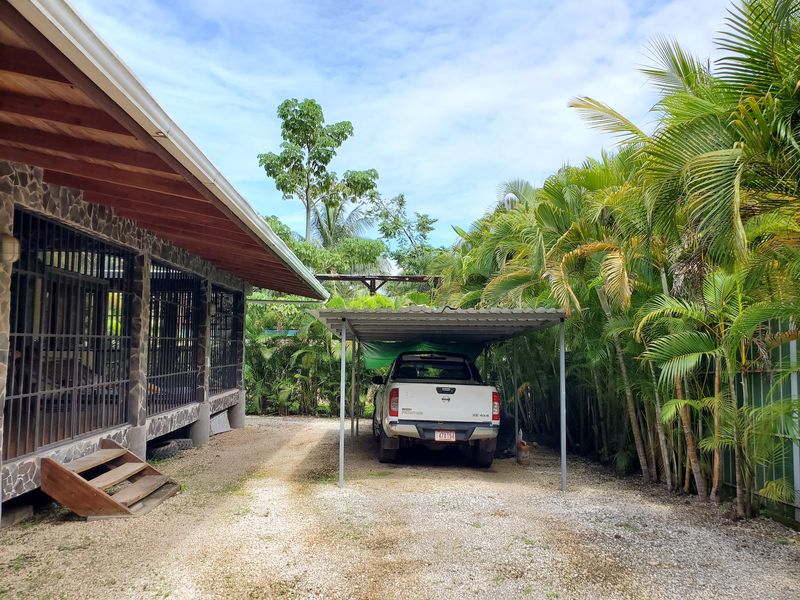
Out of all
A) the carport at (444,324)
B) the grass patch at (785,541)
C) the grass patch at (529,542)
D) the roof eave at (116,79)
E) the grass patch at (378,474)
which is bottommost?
the grass patch at (378,474)

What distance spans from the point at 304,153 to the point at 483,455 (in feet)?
61.1

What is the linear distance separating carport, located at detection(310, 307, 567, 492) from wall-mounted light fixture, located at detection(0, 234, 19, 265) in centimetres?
334

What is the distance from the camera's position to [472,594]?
177 inches

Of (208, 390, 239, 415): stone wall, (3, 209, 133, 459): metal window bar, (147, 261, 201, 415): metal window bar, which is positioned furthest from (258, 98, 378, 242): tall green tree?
(3, 209, 133, 459): metal window bar

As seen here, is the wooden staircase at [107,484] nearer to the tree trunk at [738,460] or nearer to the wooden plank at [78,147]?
the wooden plank at [78,147]

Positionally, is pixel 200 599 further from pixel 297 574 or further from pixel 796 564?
pixel 796 564

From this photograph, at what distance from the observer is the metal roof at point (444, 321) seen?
8.00m

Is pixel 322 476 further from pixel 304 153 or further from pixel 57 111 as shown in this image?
pixel 304 153

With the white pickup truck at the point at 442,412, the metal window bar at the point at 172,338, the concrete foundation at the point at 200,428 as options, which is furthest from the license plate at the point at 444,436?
the concrete foundation at the point at 200,428

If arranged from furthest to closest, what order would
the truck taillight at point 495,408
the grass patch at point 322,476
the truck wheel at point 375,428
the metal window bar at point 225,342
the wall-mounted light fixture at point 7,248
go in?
the metal window bar at point 225,342 → the truck wheel at point 375,428 → the truck taillight at point 495,408 → the grass patch at point 322,476 → the wall-mounted light fixture at point 7,248

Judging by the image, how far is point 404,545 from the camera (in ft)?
18.4

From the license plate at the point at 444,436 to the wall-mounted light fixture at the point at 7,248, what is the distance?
5.66 metres

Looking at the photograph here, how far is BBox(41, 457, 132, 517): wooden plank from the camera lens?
19.9 feet

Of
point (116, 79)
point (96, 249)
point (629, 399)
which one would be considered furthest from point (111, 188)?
point (629, 399)
